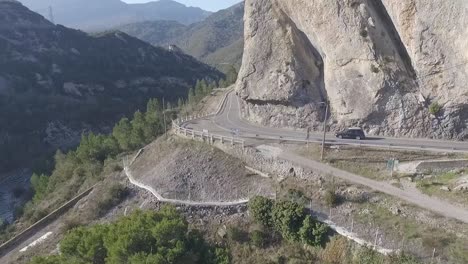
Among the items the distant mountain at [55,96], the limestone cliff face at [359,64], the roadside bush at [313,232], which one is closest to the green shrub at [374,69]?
the limestone cliff face at [359,64]

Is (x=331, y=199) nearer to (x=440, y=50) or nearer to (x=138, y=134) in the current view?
(x=440, y=50)

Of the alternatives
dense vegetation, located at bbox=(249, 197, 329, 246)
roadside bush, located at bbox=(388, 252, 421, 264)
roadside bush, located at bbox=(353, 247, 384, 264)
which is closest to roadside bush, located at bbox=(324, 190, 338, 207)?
dense vegetation, located at bbox=(249, 197, 329, 246)

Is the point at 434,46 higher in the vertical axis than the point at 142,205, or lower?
higher

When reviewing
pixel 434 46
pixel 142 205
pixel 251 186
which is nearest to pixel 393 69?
pixel 434 46

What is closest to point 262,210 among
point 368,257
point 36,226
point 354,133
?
point 368,257

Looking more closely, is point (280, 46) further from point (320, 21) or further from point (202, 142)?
point (202, 142)

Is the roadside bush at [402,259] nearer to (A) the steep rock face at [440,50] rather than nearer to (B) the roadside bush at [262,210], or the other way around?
(B) the roadside bush at [262,210]
